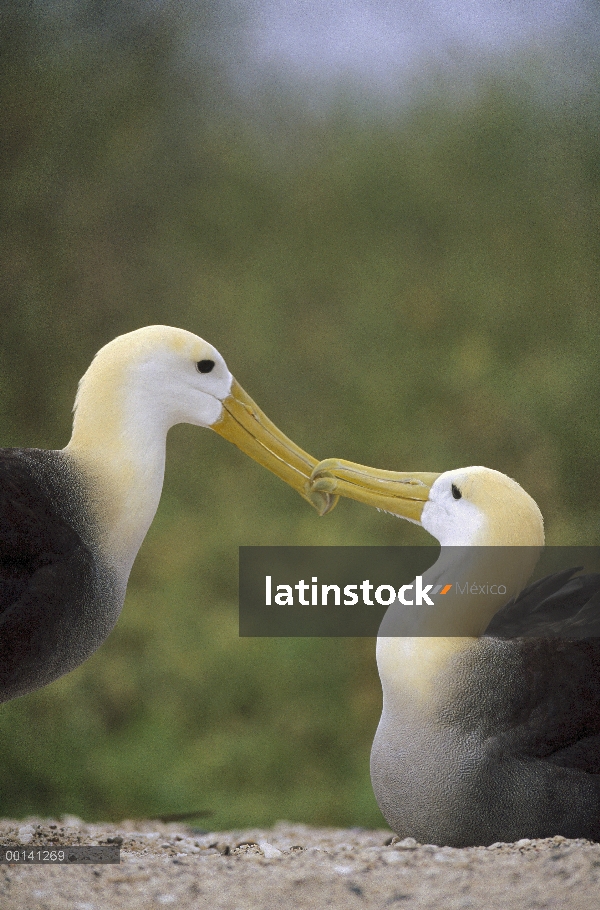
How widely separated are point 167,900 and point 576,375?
2.63m

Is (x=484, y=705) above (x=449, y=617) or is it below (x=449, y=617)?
below

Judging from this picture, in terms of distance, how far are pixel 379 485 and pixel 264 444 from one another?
0.26 meters

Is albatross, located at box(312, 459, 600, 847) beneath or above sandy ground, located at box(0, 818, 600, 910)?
above

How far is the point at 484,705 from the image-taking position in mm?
1882

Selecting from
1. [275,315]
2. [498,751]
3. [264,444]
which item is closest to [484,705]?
[498,751]

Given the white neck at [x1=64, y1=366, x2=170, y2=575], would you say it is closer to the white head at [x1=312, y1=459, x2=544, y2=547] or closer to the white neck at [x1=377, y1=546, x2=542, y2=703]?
the white head at [x1=312, y1=459, x2=544, y2=547]

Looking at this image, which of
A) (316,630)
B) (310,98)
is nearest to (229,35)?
(310,98)

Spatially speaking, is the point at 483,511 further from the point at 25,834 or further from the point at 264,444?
the point at 25,834

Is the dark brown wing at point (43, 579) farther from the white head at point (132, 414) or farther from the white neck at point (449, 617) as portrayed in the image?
the white neck at point (449, 617)

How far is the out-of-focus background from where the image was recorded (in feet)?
11.7

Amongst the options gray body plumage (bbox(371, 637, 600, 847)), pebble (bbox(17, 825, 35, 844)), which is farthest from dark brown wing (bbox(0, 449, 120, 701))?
gray body plumage (bbox(371, 637, 600, 847))

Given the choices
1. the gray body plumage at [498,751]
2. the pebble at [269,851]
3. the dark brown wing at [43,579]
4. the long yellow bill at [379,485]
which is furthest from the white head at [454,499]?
the pebble at [269,851]

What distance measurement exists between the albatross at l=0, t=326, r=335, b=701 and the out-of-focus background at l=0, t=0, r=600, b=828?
1.72m

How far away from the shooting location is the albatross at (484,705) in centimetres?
186
